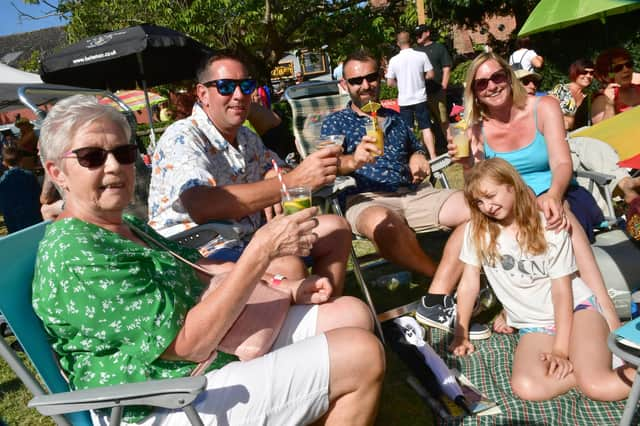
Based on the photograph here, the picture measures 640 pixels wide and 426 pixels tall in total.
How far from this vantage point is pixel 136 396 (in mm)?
1404

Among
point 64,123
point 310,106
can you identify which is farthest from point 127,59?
point 64,123

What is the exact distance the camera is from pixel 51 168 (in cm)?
179

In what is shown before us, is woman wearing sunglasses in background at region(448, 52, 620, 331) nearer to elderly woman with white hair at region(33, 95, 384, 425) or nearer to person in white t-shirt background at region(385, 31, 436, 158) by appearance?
elderly woman with white hair at region(33, 95, 384, 425)

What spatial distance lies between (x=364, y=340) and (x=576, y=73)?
15.7 feet

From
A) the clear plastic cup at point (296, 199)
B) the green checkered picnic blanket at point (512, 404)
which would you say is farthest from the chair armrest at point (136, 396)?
the green checkered picnic blanket at point (512, 404)

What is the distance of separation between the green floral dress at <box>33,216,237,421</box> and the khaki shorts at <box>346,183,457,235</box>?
2.04 metres

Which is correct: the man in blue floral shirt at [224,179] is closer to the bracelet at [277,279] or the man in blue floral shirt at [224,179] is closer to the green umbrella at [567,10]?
the bracelet at [277,279]

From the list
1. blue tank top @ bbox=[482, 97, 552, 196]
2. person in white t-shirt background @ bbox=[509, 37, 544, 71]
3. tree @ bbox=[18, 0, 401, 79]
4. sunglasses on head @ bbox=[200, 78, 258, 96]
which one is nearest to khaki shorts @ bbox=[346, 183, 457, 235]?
blue tank top @ bbox=[482, 97, 552, 196]

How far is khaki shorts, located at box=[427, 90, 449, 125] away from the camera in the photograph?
9.02 metres

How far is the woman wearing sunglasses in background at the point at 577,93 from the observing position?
527cm

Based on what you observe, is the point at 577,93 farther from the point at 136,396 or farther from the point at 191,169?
the point at 136,396

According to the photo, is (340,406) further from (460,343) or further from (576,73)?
(576,73)

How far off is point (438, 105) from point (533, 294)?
6944 millimetres

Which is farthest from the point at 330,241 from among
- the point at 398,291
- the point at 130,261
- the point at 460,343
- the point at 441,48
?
the point at 441,48
